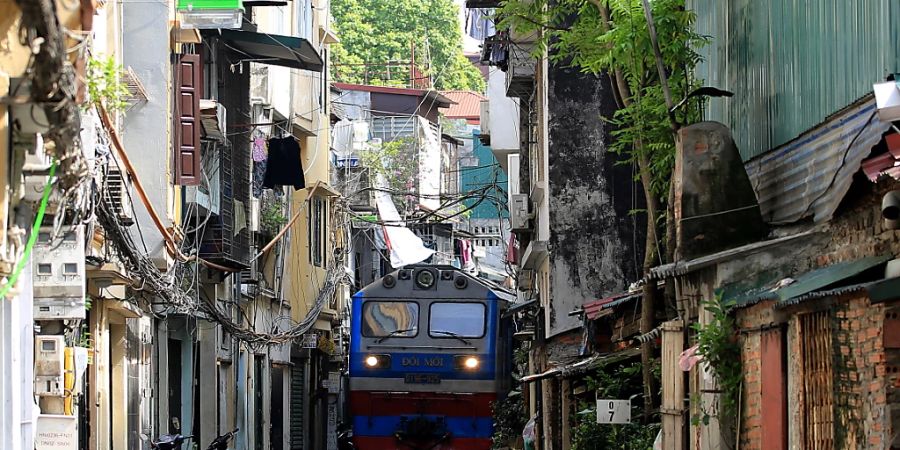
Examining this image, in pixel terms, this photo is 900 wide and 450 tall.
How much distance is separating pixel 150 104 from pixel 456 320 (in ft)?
25.4

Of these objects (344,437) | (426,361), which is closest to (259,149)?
(426,361)

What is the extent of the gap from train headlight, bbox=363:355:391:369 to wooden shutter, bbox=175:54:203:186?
634 cm

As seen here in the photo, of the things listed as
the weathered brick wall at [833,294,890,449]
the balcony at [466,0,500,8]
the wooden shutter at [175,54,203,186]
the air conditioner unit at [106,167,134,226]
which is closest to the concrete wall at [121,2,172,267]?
the wooden shutter at [175,54,203,186]

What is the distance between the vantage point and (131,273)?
15.3m

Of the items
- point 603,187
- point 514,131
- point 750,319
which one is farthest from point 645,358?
point 514,131

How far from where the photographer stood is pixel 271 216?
27.3 metres

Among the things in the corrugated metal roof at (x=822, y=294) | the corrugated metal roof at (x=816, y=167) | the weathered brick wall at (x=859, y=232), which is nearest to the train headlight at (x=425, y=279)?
the corrugated metal roof at (x=816, y=167)

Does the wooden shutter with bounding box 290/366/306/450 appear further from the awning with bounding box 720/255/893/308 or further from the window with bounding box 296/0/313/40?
the awning with bounding box 720/255/893/308

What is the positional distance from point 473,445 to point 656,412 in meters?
9.63

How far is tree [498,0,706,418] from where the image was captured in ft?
42.7

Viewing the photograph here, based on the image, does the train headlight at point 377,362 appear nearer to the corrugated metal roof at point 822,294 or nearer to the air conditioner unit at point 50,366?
the air conditioner unit at point 50,366

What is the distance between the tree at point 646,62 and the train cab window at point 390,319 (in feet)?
28.6

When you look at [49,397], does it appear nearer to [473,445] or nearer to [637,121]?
[637,121]

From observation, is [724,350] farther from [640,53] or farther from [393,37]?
[393,37]
